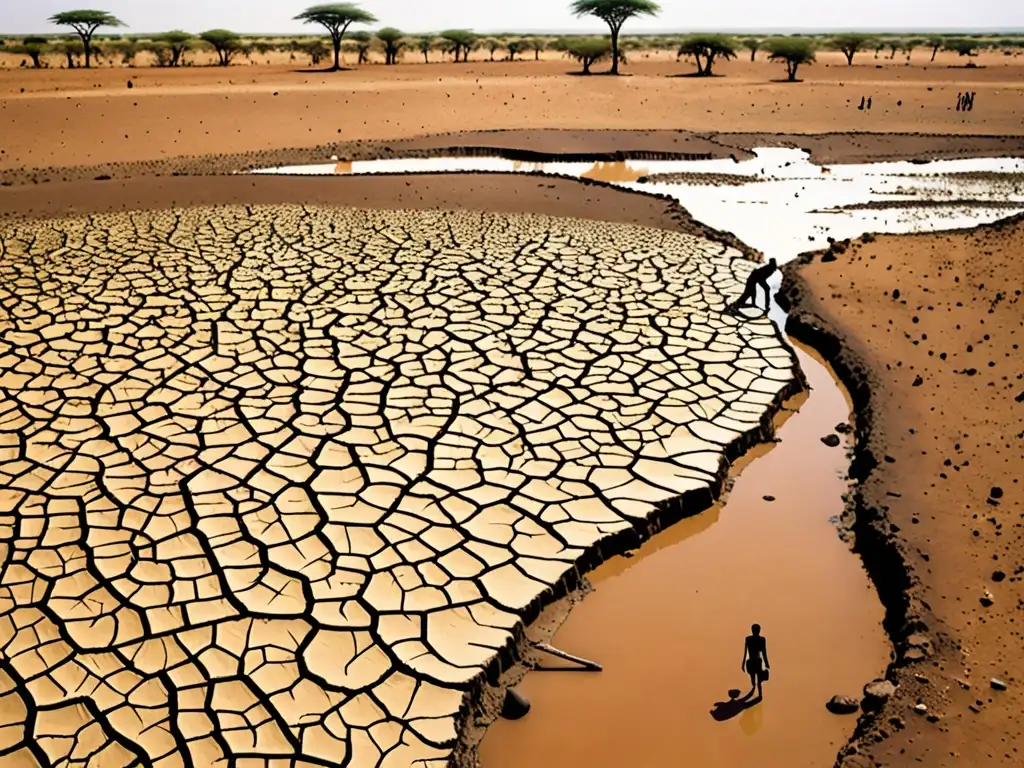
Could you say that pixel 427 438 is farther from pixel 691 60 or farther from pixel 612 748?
pixel 691 60

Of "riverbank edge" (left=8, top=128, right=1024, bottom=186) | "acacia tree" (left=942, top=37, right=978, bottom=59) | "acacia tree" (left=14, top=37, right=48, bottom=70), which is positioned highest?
"acacia tree" (left=942, top=37, right=978, bottom=59)

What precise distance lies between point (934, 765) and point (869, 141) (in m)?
17.7

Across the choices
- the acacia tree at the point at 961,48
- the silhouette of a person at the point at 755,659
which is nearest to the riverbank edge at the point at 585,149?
the silhouette of a person at the point at 755,659

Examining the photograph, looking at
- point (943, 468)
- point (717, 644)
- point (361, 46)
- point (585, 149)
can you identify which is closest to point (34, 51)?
point (361, 46)

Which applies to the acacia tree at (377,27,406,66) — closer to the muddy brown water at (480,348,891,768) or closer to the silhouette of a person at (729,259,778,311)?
the silhouette of a person at (729,259,778,311)

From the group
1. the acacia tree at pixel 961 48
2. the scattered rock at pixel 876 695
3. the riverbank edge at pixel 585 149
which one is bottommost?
the scattered rock at pixel 876 695

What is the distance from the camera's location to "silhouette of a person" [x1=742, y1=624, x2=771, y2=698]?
345 centimetres

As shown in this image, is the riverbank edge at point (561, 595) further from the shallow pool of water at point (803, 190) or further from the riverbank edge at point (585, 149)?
the riverbank edge at point (585, 149)

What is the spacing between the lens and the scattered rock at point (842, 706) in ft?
11.3

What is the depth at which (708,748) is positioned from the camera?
328 cm

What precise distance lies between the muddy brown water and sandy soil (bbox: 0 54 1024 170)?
14304 millimetres

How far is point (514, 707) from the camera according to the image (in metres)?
3.42

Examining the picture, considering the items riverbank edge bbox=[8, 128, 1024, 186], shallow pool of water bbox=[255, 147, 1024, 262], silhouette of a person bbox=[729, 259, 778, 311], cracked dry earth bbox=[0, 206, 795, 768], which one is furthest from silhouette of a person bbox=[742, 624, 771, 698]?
riverbank edge bbox=[8, 128, 1024, 186]

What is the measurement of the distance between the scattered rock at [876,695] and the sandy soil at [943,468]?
48 mm
